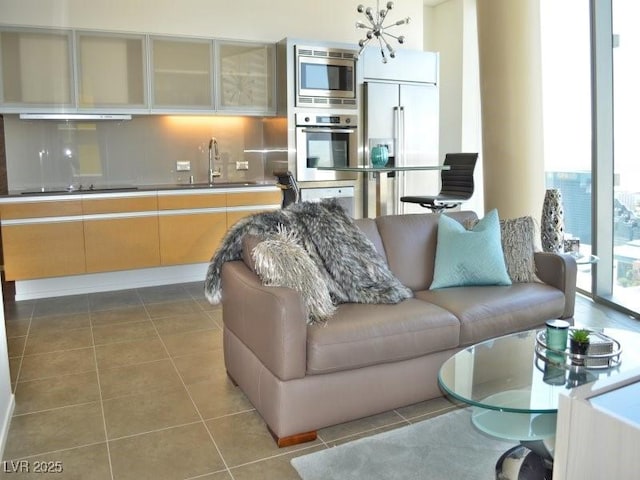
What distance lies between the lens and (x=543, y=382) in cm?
208

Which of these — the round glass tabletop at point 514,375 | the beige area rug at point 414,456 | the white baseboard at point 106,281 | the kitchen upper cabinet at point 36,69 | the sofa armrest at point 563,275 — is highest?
the kitchen upper cabinet at point 36,69

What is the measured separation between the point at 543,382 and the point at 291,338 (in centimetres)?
96

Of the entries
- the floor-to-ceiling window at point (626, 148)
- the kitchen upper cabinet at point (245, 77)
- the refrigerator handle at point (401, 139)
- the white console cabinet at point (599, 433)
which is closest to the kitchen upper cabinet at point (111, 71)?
the kitchen upper cabinet at point (245, 77)

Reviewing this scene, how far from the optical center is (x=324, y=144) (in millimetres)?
5840

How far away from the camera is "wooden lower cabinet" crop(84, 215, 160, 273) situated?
4.97 m

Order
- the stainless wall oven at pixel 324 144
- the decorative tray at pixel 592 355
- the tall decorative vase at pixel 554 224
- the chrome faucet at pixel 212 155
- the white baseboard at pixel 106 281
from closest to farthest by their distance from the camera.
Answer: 1. the decorative tray at pixel 592 355
2. the tall decorative vase at pixel 554 224
3. the white baseboard at pixel 106 281
4. the stainless wall oven at pixel 324 144
5. the chrome faucet at pixel 212 155

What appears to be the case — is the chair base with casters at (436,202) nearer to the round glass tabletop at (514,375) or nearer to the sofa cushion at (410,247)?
the sofa cushion at (410,247)

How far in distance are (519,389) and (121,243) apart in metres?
3.91

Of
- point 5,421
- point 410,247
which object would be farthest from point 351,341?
point 5,421

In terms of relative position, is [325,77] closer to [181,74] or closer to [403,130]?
[403,130]

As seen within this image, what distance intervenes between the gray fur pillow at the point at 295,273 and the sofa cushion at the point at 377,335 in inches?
3.1

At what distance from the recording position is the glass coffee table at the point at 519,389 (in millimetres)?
1957

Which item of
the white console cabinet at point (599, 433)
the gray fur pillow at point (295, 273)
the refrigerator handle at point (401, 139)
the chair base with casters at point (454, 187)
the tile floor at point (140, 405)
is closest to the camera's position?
the white console cabinet at point (599, 433)

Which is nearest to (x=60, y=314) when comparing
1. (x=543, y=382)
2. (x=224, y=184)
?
(x=224, y=184)
